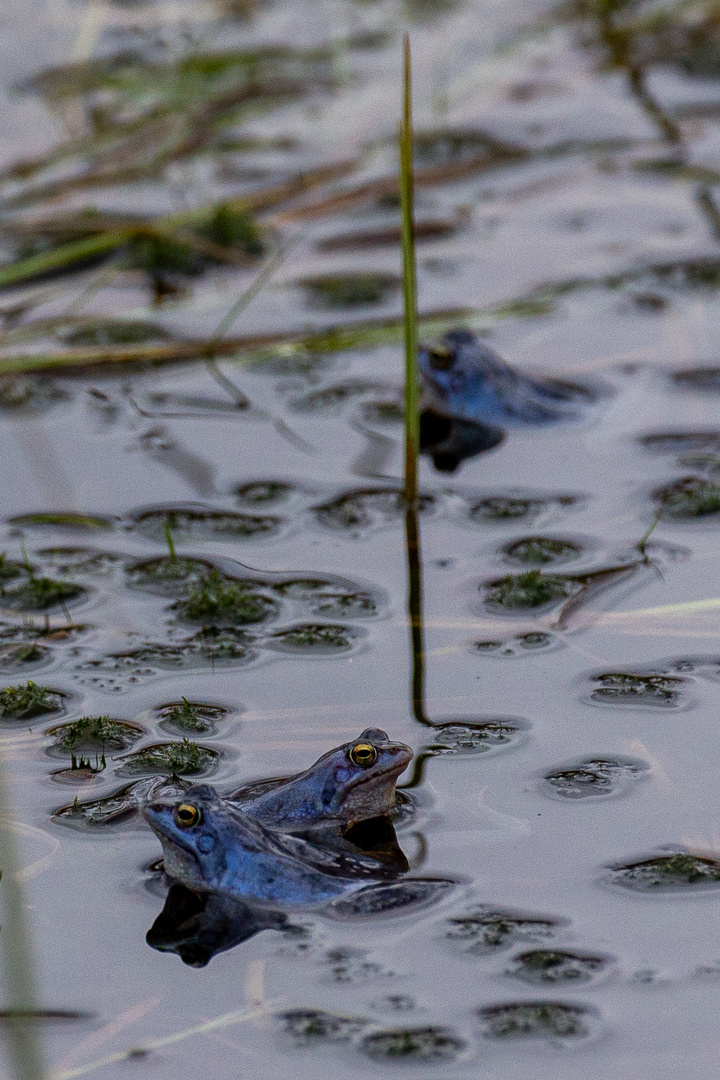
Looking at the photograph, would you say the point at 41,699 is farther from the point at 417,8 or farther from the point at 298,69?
the point at 417,8

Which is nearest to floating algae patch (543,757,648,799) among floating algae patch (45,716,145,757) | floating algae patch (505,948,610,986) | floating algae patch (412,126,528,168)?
floating algae patch (505,948,610,986)

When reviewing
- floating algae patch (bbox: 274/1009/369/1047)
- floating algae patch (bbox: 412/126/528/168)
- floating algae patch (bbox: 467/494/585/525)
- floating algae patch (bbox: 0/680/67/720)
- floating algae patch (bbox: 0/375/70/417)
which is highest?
floating algae patch (bbox: 412/126/528/168)

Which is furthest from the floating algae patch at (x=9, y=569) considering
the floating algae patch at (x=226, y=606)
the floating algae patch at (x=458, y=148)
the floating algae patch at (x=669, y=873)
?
the floating algae patch at (x=458, y=148)

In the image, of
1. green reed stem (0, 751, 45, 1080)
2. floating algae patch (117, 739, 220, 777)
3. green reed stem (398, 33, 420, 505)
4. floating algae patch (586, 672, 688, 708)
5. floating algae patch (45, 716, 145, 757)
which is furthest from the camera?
green reed stem (398, 33, 420, 505)

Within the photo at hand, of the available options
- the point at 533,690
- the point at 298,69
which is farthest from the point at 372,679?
the point at 298,69

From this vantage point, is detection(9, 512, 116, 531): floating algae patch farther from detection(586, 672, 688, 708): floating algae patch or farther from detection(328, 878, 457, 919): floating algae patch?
detection(328, 878, 457, 919): floating algae patch

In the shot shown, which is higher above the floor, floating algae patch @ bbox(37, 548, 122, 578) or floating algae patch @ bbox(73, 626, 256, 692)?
floating algae patch @ bbox(37, 548, 122, 578)
